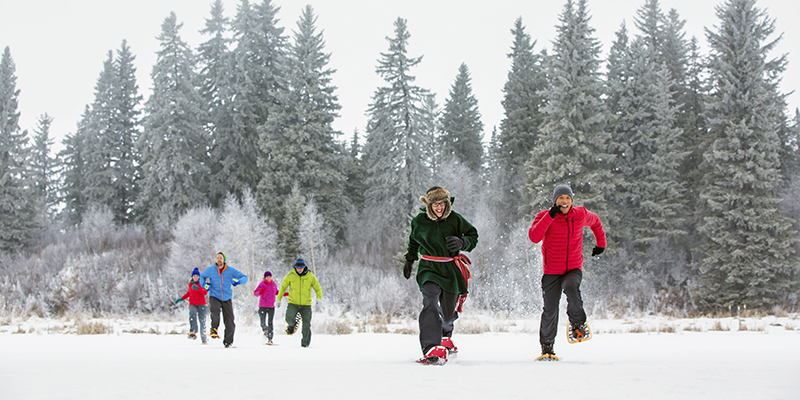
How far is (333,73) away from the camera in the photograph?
38.1 m

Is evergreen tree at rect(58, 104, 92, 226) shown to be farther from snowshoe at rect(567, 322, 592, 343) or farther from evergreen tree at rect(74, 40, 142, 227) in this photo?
snowshoe at rect(567, 322, 592, 343)

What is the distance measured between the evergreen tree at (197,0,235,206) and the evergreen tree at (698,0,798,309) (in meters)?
30.2

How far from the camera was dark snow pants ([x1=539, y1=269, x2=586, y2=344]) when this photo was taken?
6.04 metres

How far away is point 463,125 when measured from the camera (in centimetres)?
5044

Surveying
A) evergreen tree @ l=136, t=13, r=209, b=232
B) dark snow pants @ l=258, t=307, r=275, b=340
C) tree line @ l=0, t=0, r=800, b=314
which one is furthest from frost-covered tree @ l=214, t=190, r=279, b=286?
dark snow pants @ l=258, t=307, r=275, b=340

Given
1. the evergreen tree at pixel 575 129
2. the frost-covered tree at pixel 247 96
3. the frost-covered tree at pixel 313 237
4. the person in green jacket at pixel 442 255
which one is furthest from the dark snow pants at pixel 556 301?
the frost-covered tree at pixel 247 96

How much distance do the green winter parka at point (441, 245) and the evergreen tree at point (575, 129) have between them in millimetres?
23273

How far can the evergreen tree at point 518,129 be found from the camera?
38.9m

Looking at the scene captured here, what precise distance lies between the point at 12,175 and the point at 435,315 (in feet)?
134

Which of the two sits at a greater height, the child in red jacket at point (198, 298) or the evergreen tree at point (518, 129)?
the evergreen tree at point (518, 129)

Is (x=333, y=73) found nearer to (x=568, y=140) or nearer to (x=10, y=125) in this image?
Answer: (x=568, y=140)

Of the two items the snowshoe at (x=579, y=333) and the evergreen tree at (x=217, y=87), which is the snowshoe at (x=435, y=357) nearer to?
the snowshoe at (x=579, y=333)

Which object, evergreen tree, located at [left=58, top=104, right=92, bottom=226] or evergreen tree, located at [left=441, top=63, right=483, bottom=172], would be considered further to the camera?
evergreen tree, located at [left=441, top=63, right=483, bottom=172]

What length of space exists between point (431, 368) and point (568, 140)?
26.4 m
